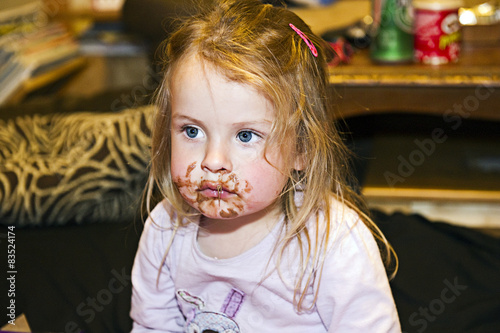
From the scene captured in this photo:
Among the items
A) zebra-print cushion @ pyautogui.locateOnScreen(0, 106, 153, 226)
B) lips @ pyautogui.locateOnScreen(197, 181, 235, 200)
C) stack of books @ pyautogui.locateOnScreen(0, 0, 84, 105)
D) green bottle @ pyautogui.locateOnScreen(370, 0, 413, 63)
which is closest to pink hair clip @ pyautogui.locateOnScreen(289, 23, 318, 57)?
lips @ pyautogui.locateOnScreen(197, 181, 235, 200)

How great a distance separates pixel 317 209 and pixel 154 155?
264 mm

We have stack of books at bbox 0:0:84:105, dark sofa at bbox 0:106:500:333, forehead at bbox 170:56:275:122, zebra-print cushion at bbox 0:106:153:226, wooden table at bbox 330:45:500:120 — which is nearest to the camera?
forehead at bbox 170:56:275:122

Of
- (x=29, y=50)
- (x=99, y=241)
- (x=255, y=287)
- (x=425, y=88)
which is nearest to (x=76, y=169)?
(x=99, y=241)

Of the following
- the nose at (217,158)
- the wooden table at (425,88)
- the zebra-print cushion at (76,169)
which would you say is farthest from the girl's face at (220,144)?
the wooden table at (425,88)

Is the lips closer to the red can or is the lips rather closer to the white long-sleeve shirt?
the white long-sleeve shirt

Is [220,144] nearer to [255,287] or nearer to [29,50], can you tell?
[255,287]

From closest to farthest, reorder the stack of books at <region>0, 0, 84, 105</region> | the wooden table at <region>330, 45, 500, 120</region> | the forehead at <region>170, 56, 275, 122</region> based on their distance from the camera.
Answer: the forehead at <region>170, 56, 275, 122</region>
the wooden table at <region>330, 45, 500, 120</region>
the stack of books at <region>0, 0, 84, 105</region>

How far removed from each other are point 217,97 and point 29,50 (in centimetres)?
170

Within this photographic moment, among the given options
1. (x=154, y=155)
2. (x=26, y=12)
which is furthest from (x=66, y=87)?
(x=154, y=155)

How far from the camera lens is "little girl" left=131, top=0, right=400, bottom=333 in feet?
2.62

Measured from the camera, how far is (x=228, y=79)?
780 mm

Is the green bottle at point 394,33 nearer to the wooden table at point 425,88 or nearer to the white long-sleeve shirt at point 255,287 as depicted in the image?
the wooden table at point 425,88

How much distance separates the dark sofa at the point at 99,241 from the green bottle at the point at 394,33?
1.67 feet

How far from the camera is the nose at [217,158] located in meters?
0.79
